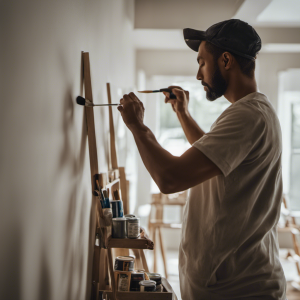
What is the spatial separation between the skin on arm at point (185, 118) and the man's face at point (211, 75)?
0.27 meters

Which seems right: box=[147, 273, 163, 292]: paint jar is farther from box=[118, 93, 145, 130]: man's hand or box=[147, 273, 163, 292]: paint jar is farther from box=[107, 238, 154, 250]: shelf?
box=[118, 93, 145, 130]: man's hand

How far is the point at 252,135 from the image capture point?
82cm

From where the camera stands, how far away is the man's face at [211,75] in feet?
3.23

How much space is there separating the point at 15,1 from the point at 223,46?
0.56 meters

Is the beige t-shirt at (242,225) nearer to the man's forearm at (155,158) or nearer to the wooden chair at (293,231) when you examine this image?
the man's forearm at (155,158)

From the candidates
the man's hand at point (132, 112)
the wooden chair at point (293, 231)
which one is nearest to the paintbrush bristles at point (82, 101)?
the man's hand at point (132, 112)

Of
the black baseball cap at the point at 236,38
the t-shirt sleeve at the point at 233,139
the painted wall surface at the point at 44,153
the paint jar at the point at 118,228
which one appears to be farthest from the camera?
the paint jar at the point at 118,228

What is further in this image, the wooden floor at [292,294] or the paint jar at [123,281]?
the wooden floor at [292,294]

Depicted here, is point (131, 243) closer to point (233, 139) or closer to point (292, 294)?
point (233, 139)

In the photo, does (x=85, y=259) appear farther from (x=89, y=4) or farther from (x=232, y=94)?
(x=89, y=4)

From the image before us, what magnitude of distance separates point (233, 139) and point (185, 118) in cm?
52

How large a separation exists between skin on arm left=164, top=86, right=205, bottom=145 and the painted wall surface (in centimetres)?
34

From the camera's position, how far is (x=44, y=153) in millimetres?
840

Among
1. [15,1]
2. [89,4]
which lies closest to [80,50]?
[89,4]
